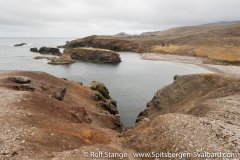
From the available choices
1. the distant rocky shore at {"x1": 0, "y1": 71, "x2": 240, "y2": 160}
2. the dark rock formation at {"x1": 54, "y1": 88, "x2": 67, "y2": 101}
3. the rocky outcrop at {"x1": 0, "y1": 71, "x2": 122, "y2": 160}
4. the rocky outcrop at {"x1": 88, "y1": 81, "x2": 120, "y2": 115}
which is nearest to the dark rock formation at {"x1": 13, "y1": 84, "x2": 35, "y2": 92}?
the distant rocky shore at {"x1": 0, "y1": 71, "x2": 240, "y2": 160}

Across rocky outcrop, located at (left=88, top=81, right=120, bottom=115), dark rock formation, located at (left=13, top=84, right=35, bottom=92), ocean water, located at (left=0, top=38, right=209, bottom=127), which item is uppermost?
dark rock formation, located at (left=13, top=84, right=35, bottom=92)

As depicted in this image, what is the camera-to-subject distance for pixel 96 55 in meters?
164

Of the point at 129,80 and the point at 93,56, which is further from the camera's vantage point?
the point at 93,56

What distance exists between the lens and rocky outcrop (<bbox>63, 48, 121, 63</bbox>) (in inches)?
6240

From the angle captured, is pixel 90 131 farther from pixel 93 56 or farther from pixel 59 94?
pixel 93 56

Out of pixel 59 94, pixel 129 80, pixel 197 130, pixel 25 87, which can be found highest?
pixel 25 87

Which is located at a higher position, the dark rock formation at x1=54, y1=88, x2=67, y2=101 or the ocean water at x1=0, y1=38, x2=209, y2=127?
the dark rock formation at x1=54, y1=88, x2=67, y2=101

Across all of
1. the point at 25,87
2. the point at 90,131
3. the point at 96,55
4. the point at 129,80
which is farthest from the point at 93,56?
the point at 90,131

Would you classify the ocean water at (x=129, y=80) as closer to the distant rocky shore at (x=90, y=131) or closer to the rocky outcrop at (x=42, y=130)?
the distant rocky shore at (x=90, y=131)

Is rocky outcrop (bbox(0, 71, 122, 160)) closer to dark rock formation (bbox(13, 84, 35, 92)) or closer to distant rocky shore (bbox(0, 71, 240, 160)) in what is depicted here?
distant rocky shore (bbox(0, 71, 240, 160))

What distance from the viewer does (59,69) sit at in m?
125

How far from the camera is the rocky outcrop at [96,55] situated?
158500 millimetres

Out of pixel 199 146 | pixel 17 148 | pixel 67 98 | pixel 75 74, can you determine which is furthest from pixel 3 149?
pixel 75 74

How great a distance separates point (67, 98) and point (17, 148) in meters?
29.1
